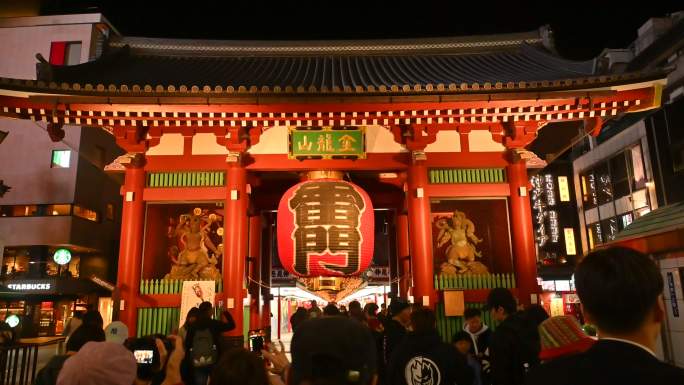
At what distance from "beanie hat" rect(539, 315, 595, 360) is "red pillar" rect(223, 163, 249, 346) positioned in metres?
6.77

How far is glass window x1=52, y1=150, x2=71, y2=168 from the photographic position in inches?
984

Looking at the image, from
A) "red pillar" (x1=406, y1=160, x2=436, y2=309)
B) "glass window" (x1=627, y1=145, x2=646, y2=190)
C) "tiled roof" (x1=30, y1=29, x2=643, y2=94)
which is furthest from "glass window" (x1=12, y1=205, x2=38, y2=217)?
"glass window" (x1=627, y1=145, x2=646, y2=190)

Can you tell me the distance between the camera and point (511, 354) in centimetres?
362

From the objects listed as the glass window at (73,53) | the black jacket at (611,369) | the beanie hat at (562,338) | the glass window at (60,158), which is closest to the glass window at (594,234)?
the beanie hat at (562,338)

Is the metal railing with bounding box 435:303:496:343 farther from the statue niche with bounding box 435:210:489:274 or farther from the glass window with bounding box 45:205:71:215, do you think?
the glass window with bounding box 45:205:71:215

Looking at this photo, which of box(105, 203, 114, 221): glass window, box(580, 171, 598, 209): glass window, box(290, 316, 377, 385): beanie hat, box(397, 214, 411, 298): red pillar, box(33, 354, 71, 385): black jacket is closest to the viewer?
box(290, 316, 377, 385): beanie hat

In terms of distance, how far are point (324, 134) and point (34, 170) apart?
2211 centimetres

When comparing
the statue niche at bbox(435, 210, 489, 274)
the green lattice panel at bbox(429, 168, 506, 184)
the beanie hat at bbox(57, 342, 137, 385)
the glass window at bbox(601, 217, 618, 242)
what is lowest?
the beanie hat at bbox(57, 342, 137, 385)

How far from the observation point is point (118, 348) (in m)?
2.36

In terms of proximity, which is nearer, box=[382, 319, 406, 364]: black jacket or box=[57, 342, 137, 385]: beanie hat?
box=[57, 342, 137, 385]: beanie hat

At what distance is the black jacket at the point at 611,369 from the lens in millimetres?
1464

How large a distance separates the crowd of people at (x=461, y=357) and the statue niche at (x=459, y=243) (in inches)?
206

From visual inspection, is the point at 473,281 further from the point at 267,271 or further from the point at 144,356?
the point at 267,271

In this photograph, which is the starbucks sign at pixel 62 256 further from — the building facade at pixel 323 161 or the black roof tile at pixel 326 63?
the building facade at pixel 323 161
